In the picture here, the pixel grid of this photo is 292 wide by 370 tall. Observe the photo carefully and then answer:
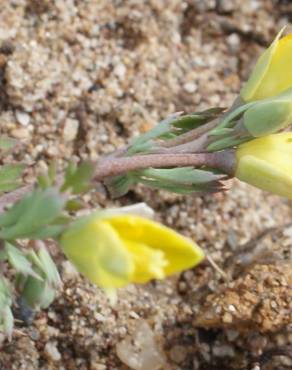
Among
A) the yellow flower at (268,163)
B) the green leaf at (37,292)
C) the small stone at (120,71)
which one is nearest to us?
the yellow flower at (268,163)

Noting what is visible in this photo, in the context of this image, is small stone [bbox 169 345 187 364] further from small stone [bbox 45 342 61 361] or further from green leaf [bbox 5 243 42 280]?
green leaf [bbox 5 243 42 280]

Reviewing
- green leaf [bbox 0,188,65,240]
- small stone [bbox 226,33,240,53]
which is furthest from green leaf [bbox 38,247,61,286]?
small stone [bbox 226,33,240,53]

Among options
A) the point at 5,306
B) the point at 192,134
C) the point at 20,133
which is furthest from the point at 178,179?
the point at 20,133

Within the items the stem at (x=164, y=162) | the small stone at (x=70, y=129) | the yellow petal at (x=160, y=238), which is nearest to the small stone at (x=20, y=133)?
the small stone at (x=70, y=129)

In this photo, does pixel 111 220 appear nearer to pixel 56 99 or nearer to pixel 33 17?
pixel 56 99

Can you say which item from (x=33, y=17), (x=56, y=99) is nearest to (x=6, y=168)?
(x=56, y=99)

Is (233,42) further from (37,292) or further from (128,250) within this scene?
(128,250)

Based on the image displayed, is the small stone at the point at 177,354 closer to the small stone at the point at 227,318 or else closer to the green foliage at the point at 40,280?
the small stone at the point at 227,318
